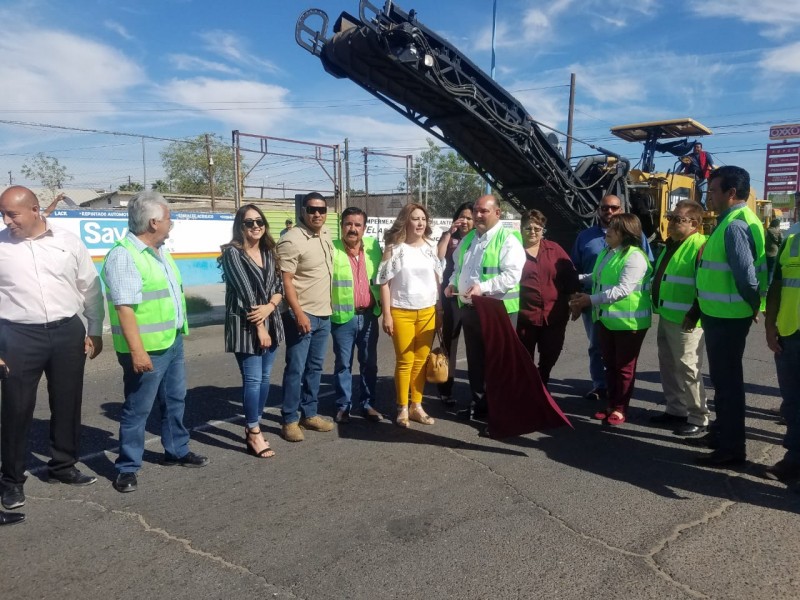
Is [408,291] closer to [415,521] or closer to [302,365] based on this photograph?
[302,365]

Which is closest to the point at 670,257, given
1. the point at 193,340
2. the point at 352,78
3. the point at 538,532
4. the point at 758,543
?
the point at 758,543

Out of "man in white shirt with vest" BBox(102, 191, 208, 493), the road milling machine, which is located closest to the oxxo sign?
the road milling machine

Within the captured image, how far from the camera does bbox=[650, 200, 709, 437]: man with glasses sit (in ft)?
15.0

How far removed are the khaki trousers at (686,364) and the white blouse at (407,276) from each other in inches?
75.5

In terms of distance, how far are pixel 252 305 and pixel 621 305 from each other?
285cm

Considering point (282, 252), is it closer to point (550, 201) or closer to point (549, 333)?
point (549, 333)

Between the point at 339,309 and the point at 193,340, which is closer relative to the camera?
the point at 339,309

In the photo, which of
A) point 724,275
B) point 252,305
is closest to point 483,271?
point 724,275

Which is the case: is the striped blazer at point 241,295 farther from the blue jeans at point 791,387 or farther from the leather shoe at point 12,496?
the blue jeans at point 791,387

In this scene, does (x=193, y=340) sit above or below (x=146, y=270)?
below

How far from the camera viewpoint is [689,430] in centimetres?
467

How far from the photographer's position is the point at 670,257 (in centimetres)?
471

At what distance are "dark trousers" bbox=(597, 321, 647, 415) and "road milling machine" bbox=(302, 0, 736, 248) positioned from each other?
190 inches

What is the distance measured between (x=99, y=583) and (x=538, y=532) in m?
2.14
